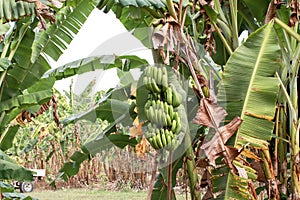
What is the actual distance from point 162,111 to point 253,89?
0.54m

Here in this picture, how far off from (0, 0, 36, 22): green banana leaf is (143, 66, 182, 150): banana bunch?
1.21 meters

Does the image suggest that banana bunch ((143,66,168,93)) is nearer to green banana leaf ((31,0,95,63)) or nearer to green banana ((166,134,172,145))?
green banana ((166,134,172,145))

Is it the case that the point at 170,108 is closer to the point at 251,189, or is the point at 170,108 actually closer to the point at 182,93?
the point at 182,93

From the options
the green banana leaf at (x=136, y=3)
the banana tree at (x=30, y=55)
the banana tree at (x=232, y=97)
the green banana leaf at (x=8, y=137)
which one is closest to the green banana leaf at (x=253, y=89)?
the banana tree at (x=232, y=97)

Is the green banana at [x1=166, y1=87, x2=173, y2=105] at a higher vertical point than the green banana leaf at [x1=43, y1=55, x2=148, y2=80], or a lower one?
lower

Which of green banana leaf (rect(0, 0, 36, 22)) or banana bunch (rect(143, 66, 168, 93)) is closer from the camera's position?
banana bunch (rect(143, 66, 168, 93))

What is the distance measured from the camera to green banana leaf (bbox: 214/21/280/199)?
165 cm

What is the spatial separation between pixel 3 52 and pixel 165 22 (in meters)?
1.63

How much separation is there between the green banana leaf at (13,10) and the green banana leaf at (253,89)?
120 cm

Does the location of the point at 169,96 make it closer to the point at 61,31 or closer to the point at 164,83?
the point at 164,83

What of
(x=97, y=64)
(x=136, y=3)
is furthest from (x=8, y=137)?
(x=136, y=3)

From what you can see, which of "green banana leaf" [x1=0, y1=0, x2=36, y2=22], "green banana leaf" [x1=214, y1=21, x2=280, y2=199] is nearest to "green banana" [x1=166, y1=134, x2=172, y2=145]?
"green banana leaf" [x1=214, y1=21, x2=280, y2=199]

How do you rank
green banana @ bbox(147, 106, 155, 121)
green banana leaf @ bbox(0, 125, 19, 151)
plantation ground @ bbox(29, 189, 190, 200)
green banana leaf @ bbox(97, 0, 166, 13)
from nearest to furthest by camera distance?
1. green banana @ bbox(147, 106, 155, 121)
2. green banana leaf @ bbox(97, 0, 166, 13)
3. green banana leaf @ bbox(0, 125, 19, 151)
4. plantation ground @ bbox(29, 189, 190, 200)

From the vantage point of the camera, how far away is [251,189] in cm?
158
